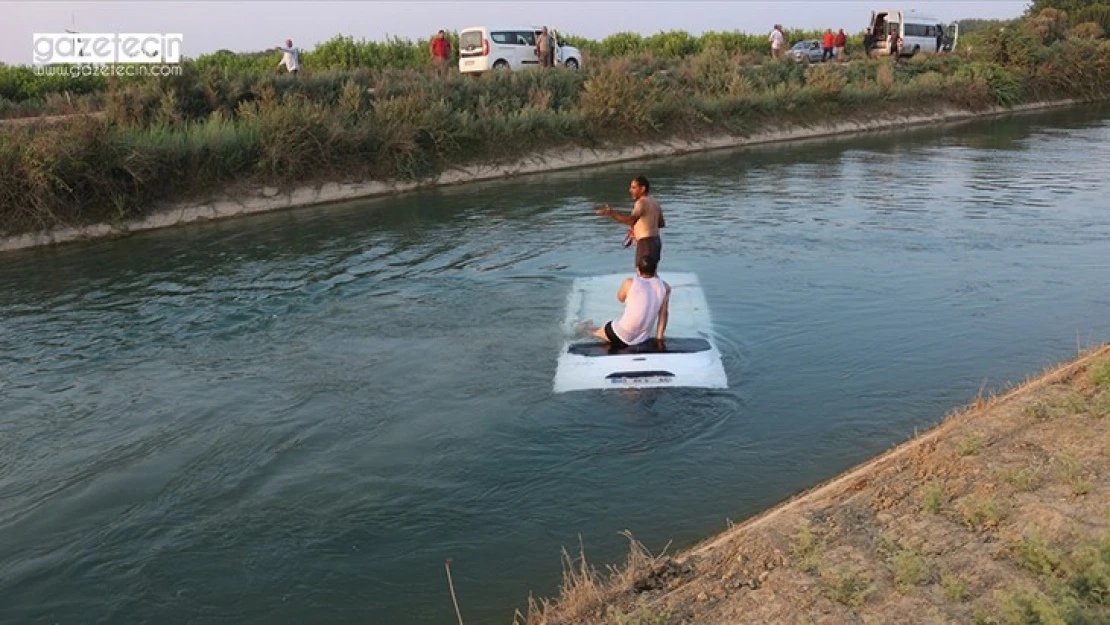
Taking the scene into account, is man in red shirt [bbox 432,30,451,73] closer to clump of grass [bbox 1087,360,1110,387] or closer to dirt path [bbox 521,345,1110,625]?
clump of grass [bbox 1087,360,1110,387]

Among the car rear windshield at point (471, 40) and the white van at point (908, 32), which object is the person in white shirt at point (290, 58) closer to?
the car rear windshield at point (471, 40)

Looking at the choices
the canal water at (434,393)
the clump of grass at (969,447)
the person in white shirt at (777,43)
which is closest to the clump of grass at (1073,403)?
the clump of grass at (969,447)

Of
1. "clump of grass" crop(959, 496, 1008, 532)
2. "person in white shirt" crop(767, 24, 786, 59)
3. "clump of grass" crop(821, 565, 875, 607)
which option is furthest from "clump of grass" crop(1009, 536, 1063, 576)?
"person in white shirt" crop(767, 24, 786, 59)

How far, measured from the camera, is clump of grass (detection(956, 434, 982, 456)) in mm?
6070

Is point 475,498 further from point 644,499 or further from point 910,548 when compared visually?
point 910,548

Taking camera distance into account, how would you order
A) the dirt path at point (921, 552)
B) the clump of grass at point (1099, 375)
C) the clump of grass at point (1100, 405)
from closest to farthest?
the dirt path at point (921, 552) → the clump of grass at point (1100, 405) → the clump of grass at point (1099, 375)

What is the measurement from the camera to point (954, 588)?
4.44 metres

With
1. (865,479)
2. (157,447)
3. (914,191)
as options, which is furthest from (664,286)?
(914,191)

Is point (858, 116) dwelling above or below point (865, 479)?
above

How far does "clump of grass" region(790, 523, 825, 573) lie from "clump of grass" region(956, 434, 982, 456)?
4.70 feet

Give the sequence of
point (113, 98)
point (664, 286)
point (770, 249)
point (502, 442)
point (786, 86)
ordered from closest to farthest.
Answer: point (502, 442) < point (664, 286) < point (770, 249) < point (113, 98) < point (786, 86)

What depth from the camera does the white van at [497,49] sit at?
32.8m

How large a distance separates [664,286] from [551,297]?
312cm

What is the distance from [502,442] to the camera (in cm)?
792
